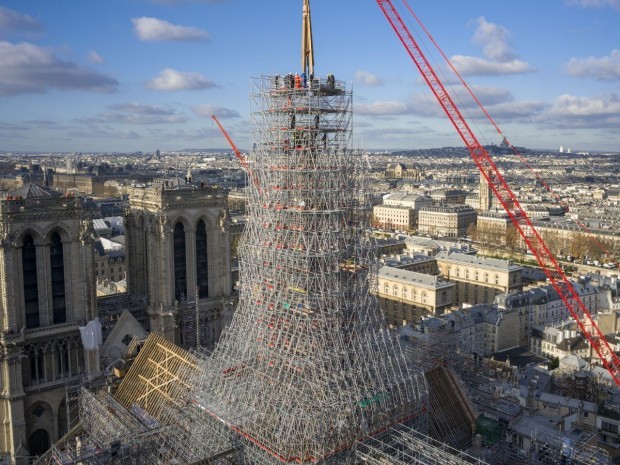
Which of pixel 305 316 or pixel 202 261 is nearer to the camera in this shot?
pixel 305 316

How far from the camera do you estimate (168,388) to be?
42.3m

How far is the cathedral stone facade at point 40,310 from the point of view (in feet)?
154

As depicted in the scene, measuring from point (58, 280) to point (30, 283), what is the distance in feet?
7.05

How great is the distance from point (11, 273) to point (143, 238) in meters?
13.9

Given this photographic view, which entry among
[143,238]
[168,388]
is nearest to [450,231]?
[143,238]

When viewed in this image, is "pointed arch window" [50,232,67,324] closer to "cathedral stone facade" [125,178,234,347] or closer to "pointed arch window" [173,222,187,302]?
"cathedral stone facade" [125,178,234,347]

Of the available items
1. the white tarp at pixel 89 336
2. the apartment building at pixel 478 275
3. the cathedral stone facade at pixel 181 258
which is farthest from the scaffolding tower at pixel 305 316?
the apartment building at pixel 478 275

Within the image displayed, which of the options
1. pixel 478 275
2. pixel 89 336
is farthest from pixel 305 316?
pixel 478 275

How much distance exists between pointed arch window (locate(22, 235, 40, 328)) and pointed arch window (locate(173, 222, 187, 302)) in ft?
39.9

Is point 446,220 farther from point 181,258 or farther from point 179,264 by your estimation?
point 179,264

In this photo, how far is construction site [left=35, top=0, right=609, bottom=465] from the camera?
32.8m

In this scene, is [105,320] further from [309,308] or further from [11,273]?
[309,308]

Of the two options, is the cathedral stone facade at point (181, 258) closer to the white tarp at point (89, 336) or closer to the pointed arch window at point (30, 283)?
the white tarp at point (89, 336)

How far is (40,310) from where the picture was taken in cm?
4894
